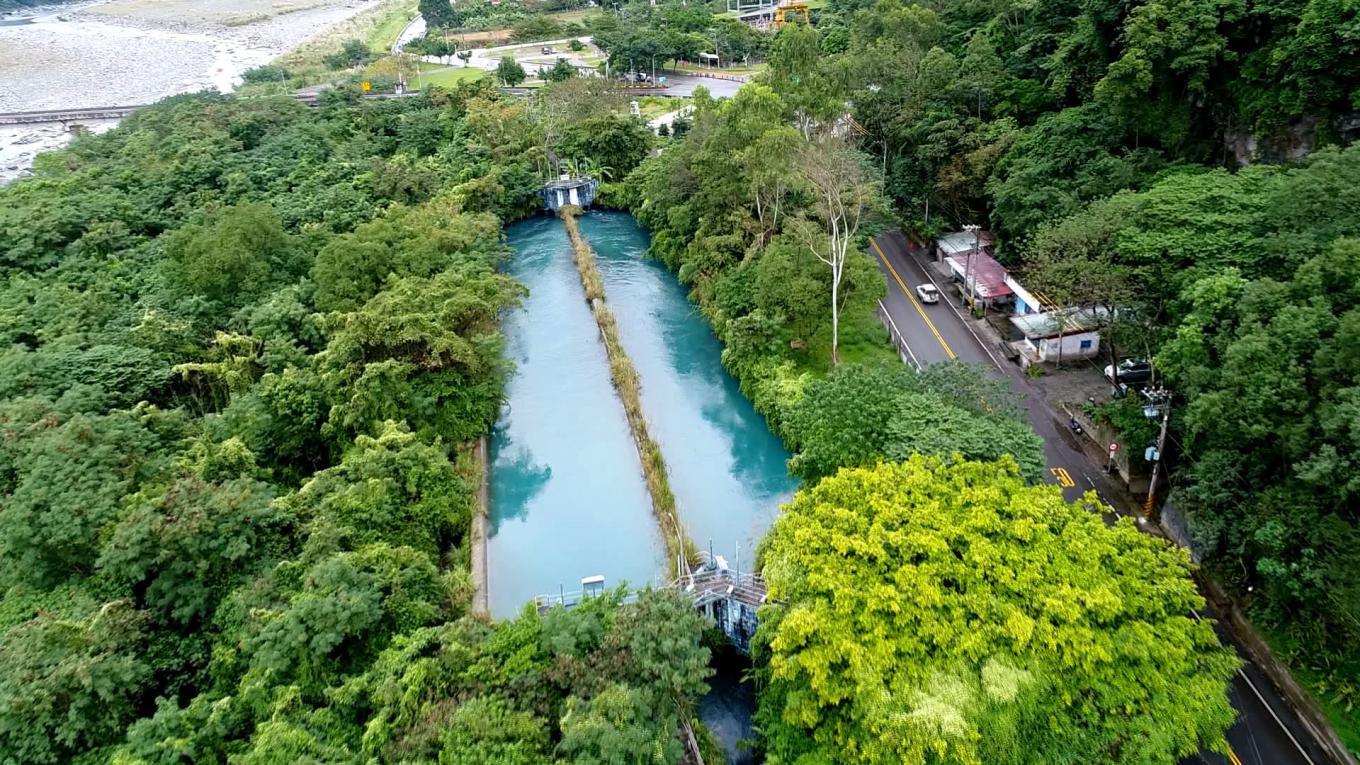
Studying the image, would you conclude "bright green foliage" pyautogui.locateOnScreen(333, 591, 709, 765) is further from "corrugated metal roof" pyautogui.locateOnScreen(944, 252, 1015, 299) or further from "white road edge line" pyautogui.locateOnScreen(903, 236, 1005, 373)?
"corrugated metal roof" pyautogui.locateOnScreen(944, 252, 1015, 299)

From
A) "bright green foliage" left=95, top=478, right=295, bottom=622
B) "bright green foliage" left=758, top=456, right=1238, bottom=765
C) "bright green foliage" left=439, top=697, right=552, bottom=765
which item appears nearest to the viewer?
"bright green foliage" left=439, top=697, right=552, bottom=765

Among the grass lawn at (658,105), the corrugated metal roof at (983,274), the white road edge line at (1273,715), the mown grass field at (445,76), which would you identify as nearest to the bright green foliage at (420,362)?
the corrugated metal roof at (983,274)

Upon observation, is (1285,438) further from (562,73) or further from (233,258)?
(562,73)

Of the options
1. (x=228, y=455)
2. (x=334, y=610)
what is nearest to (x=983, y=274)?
(x=334, y=610)

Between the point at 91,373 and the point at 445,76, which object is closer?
the point at 91,373

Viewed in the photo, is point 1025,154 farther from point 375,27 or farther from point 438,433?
point 375,27

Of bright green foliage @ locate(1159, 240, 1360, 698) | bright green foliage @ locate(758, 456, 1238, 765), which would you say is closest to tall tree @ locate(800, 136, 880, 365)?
bright green foliage @ locate(1159, 240, 1360, 698)
